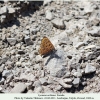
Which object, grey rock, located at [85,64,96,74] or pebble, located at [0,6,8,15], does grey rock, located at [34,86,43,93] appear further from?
pebble, located at [0,6,8,15]

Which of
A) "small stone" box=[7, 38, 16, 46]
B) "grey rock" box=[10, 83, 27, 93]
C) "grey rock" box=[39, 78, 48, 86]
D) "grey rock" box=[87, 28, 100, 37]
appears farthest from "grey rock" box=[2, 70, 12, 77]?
"grey rock" box=[87, 28, 100, 37]

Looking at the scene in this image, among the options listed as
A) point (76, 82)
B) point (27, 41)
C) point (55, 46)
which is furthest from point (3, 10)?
point (76, 82)

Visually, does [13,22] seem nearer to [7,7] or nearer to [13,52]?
[7,7]

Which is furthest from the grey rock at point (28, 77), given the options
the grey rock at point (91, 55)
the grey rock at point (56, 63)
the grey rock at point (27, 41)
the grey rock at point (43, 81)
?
the grey rock at point (91, 55)

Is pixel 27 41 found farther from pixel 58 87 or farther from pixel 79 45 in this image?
pixel 58 87

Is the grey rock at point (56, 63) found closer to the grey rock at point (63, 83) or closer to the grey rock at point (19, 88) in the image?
the grey rock at point (63, 83)

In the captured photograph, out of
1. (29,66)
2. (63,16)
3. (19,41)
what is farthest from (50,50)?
(63,16)
